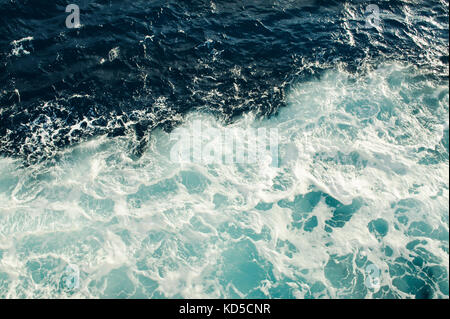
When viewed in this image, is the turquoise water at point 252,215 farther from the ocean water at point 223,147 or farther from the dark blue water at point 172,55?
the dark blue water at point 172,55

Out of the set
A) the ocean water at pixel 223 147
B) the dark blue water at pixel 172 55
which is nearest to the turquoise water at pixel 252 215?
the ocean water at pixel 223 147

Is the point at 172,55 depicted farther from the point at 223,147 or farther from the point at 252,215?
the point at 252,215

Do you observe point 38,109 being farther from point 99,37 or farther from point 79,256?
point 79,256

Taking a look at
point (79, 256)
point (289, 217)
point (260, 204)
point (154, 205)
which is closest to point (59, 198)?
point (79, 256)

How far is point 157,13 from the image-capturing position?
16281 mm

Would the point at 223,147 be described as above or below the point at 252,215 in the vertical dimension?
above

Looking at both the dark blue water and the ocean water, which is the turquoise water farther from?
the dark blue water

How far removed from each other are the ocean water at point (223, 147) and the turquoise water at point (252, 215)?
0.05m

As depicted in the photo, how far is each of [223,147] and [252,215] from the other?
3.03 meters

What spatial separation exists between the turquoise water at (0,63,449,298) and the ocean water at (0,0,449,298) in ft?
0.18

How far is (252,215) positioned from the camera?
1153 cm

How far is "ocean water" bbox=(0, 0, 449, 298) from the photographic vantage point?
10469 millimetres

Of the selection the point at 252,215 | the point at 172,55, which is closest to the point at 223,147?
the point at 252,215

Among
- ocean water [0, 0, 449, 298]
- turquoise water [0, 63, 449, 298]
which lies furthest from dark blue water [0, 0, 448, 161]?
turquoise water [0, 63, 449, 298]
